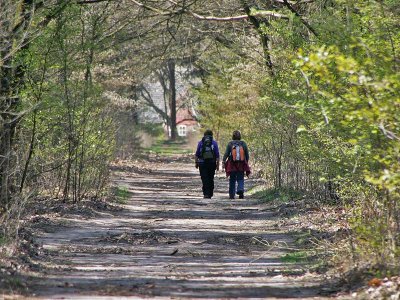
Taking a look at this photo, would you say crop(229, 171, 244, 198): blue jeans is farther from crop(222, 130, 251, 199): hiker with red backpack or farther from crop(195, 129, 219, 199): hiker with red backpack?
crop(195, 129, 219, 199): hiker with red backpack

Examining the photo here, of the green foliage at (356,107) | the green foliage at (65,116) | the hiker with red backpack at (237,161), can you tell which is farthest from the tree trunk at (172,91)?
the green foliage at (356,107)

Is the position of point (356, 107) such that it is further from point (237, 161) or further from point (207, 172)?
point (207, 172)

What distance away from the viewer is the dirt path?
37.8 feet

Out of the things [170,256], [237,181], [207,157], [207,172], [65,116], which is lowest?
[170,256]

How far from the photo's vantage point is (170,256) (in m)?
15.4

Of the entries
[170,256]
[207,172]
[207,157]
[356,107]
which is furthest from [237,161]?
[356,107]

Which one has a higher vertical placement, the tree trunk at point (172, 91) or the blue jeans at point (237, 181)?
the tree trunk at point (172, 91)

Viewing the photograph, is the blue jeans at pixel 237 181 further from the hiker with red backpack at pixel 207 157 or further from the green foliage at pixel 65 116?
the green foliage at pixel 65 116

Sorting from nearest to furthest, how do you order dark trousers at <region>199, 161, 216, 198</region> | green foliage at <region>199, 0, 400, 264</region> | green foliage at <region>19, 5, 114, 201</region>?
green foliage at <region>199, 0, 400, 264</region>, green foliage at <region>19, 5, 114, 201</region>, dark trousers at <region>199, 161, 216, 198</region>

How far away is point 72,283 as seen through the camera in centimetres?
1195

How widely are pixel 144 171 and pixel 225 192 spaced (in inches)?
583

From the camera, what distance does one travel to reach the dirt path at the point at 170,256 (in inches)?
454

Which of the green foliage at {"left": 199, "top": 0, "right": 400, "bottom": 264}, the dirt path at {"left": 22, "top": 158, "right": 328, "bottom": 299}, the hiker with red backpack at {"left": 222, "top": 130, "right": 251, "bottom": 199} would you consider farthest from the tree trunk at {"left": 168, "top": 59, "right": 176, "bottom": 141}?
the green foliage at {"left": 199, "top": 0, "right": 400, "bottom": 264}

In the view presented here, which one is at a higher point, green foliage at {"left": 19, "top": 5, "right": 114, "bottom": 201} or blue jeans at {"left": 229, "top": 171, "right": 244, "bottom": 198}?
green foliage at {"left": 19, "top": 5, "right": 114, "bottom": 201}
